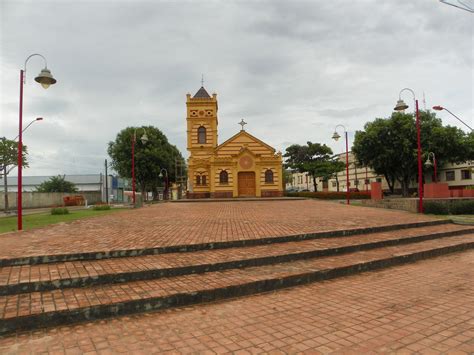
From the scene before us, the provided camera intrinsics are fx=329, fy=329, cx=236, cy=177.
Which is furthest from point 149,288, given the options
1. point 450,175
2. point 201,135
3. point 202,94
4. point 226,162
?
point 450,175

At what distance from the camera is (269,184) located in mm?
36125

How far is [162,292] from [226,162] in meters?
30.8

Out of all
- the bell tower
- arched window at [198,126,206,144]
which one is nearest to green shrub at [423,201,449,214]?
the bell tower

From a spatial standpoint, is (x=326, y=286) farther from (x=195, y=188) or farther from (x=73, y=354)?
(x=195, y=188)

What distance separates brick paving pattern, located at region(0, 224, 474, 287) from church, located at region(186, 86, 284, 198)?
2731 centimetres

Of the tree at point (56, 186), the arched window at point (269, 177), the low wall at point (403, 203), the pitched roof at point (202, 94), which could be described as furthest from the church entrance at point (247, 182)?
the tree at point (56, 186)

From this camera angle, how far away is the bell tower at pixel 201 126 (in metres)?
37.9

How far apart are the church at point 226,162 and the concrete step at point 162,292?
93.7ft

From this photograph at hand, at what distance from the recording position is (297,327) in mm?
4172

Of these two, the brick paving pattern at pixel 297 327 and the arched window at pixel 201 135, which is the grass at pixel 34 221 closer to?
the brick paving pattern at pixel 297 327

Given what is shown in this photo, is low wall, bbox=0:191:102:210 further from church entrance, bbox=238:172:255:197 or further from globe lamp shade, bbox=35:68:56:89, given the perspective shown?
globe lamp shade, bbox=35:68:56:89

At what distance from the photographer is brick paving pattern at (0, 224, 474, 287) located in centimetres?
534

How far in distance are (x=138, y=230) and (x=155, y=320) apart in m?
5.67

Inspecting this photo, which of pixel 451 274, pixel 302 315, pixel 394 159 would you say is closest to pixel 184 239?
pixel 302 315
